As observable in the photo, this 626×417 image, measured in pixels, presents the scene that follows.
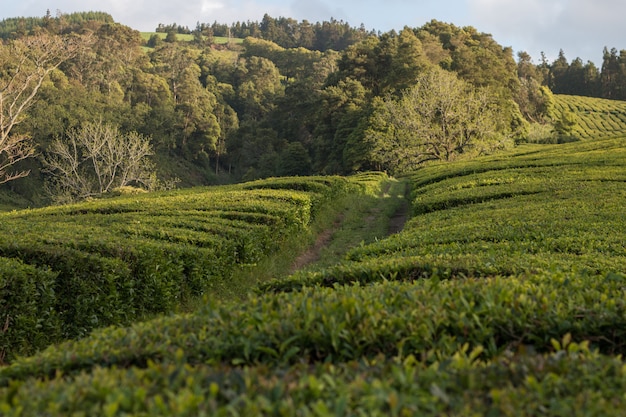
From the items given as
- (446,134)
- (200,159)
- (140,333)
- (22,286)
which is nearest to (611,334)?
(140,333)

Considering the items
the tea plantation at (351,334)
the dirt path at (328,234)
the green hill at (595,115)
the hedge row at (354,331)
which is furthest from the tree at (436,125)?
the hedge row at (354,331)

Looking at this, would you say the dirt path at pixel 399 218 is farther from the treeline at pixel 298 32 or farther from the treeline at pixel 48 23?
the treeline at pixel 298 32

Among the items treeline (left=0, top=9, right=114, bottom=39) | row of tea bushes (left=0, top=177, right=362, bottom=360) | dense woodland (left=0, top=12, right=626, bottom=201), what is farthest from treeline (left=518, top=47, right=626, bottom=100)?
row of tea bushes (left=0, top=177, right=362, bottom=360)

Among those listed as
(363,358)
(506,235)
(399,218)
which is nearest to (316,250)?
(399,218)

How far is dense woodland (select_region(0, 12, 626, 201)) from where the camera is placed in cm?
3638

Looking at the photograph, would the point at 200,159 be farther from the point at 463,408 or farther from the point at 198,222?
the point at 463,408

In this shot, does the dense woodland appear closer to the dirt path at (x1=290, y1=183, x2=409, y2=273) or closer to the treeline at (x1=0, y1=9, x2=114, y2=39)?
Result: the treeline at (x1=0, y1=9, x2=114, y2=39)

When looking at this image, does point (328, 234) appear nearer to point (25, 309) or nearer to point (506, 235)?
point (506, 235)

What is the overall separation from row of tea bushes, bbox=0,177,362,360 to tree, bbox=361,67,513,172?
25.5m

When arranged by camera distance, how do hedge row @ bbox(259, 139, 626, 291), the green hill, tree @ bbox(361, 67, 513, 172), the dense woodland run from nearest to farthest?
1. hedge row @ bbox(259, 139, 626, 291)
2. tree @ bbox(361, 67, 513, 172)
3. the dense woodland
4. the green hill

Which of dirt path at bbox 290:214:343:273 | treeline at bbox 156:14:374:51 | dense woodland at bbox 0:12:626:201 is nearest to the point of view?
dirt path at bbox 290:214:343:273

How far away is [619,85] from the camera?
279ft

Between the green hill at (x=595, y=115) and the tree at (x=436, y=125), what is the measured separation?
29411 mm

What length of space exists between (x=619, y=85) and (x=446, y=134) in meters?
65.4
